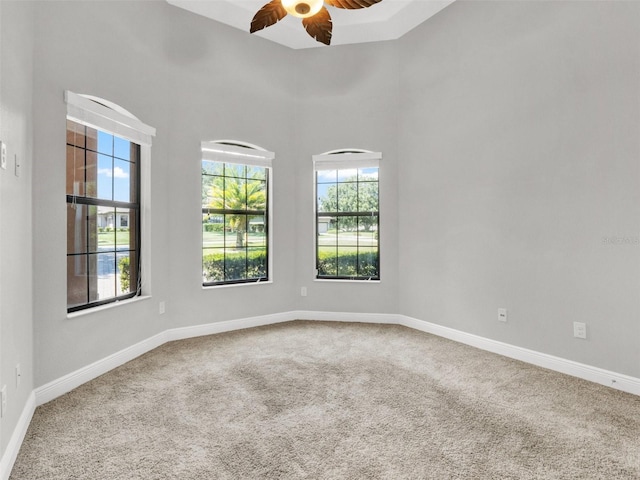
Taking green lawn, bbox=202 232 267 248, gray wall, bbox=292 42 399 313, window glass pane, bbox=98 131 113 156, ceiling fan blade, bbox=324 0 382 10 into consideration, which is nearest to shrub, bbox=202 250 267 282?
green lawn, bbox=202 232 267 248

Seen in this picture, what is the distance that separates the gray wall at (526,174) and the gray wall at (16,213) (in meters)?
3.58

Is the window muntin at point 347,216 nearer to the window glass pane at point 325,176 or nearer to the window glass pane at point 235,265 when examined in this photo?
the window glass pane at point 325,176

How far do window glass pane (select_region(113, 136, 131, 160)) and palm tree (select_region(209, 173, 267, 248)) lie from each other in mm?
975

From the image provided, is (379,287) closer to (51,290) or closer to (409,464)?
(409,464)

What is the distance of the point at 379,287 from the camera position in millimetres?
4586

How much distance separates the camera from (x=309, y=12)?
7.86 ft

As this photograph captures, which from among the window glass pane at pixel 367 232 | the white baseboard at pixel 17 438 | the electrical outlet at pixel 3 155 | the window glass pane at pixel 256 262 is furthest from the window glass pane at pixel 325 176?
the white baseboard at pixel 17 438

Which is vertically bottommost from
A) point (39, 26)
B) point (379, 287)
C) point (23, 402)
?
point (23, 402)

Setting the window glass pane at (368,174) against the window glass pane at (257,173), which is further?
the window glass pane at (368,174)

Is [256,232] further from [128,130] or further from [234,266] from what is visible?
[128,130]

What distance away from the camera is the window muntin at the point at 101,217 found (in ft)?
9.52

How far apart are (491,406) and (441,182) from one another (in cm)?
238

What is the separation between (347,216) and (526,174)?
211 centimetres

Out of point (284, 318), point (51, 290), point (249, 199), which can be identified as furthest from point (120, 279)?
point (284, 318)
